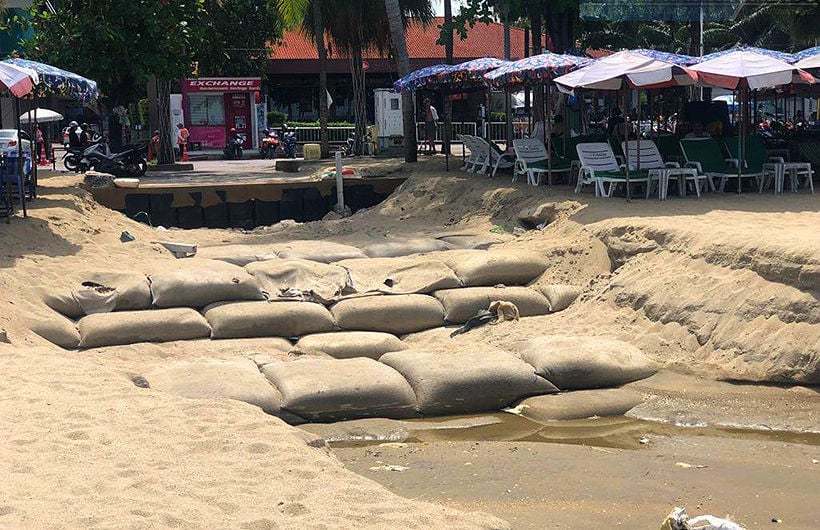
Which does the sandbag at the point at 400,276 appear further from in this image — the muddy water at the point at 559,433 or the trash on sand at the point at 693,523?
the trash on sand at the point at 693,523

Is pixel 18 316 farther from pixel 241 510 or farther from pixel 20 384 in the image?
pixel 241 510

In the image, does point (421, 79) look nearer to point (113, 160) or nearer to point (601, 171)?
point (601, 171)

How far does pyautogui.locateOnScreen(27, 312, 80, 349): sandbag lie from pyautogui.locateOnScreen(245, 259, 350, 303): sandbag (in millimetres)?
2046

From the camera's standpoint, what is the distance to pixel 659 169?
14.1 meters

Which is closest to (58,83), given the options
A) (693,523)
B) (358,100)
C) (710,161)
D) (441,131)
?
(710,161)

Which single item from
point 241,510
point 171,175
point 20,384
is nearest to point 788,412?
point 241,510

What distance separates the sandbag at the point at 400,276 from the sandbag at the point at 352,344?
1.25 m

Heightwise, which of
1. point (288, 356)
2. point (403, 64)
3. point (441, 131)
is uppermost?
point (403, 64)

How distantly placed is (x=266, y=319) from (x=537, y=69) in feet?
22.2

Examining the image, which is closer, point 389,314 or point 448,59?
point 389,314

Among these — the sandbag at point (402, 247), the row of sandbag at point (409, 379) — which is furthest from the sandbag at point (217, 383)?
the sandbag at point (402, 247)

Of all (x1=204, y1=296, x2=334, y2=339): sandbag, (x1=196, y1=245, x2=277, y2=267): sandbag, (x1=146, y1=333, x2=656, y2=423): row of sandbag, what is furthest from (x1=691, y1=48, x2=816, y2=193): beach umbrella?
(x1=204, y1=296, x2=334, y2=339): sandbag

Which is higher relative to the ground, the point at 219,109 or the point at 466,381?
the point at 219,109

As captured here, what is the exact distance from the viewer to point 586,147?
14.7 metres
